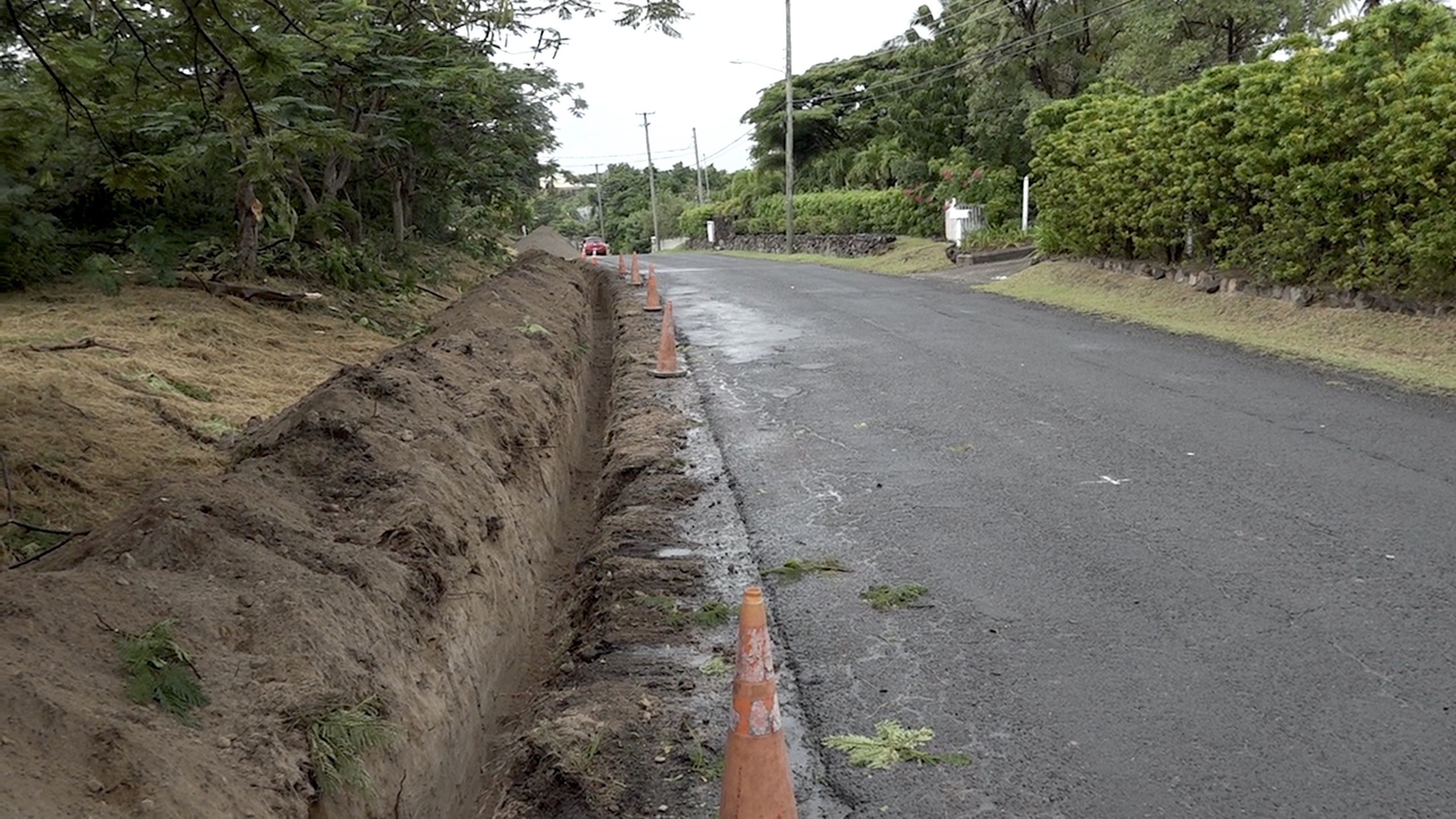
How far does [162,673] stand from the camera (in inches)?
124

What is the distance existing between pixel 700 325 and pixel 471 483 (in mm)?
10385

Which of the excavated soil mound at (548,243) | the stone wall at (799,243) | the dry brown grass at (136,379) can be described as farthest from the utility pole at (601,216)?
the dry brown grass at (136,379)

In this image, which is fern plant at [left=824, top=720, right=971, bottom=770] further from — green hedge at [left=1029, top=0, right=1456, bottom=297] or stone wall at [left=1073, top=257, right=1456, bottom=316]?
stone wall at [left=1073, top=257, right=1456, bottom=316]

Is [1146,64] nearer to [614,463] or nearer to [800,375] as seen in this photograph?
[800,375]

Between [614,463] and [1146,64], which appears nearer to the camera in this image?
[614,463]

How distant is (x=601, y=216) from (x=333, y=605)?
8421 centimetres

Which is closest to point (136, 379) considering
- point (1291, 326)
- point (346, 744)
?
point (346, 744)

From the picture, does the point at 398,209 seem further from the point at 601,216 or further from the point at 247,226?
the point at 601,216

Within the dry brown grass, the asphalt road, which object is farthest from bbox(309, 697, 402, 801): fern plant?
the dry brown grass

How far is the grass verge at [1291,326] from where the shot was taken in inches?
415

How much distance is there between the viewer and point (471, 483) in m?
5.90

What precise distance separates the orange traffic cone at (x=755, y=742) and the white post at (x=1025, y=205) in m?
25.0

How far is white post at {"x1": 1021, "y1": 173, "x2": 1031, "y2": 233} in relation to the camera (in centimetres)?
2705

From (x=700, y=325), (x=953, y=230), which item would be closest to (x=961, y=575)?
(x=700, y=325)
